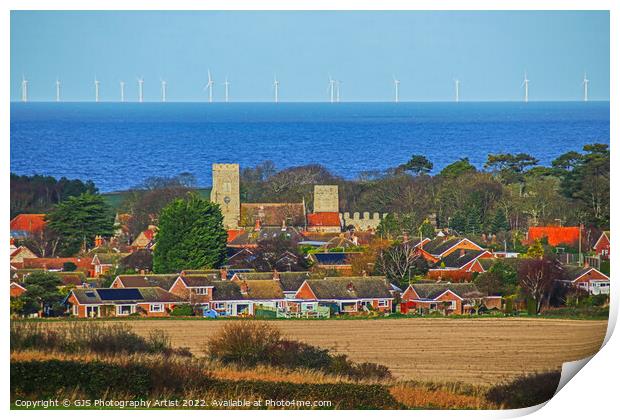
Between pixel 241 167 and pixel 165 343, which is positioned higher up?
pixel 241 167

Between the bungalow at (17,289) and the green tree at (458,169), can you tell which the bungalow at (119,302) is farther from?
the green tree at (458,169)

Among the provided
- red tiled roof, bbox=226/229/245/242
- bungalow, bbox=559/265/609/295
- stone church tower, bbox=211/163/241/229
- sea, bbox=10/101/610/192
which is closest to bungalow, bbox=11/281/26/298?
sea, bbox=10/101/610/192

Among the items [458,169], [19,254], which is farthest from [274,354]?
[458,169]

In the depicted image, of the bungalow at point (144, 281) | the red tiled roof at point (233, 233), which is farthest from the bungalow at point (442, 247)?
the bungalow at point (144, 281)

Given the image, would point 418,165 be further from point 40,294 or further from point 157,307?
point 40,294
